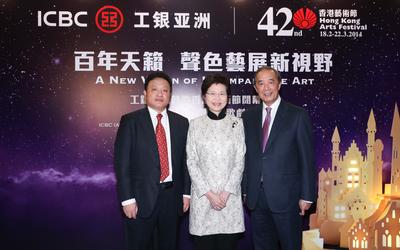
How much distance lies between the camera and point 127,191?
269 centimetres

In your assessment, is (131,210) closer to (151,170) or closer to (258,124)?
(151,170)

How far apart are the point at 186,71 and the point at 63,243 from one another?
2.11 m

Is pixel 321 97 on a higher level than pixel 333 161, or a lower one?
higher

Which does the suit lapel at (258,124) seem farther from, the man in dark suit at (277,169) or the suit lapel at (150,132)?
the suit lapel at (150,132)

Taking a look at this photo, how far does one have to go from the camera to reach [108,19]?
3828 millimetres

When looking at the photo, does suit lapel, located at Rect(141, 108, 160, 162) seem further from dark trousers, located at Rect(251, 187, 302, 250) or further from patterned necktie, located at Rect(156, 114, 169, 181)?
dark trousers, located at Rect(251, 187, 302, 250)

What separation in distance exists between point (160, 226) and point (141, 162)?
0.48 meters

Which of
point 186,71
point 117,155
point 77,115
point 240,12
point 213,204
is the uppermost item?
point 240,12

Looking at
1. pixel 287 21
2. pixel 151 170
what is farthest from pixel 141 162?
pixel 287 21

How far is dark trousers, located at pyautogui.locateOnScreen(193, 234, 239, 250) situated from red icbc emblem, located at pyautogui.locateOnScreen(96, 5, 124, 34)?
2.21 m

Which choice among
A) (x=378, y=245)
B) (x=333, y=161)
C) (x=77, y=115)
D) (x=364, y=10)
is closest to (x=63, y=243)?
(x=77, y=115)

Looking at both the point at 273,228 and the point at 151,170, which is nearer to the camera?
the point at 151,170

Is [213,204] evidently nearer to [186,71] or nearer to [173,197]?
[173,197]

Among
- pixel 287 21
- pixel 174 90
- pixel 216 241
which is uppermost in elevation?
pixel 287 21
